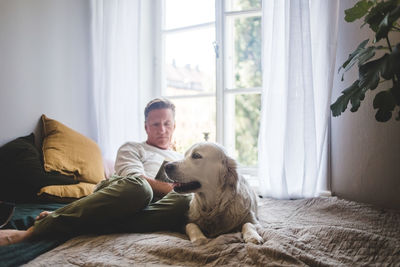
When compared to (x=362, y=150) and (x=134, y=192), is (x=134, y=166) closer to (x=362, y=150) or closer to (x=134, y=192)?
(x=134, y=192)

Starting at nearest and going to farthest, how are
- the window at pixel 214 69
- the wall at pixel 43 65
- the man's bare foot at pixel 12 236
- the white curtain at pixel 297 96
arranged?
the man's bare foot at pixel 12 236, the white curtain at pixel 297 96, the wall at pixel 43 65, the window at pixel 214 69

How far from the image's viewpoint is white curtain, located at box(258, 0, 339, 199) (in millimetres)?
1946

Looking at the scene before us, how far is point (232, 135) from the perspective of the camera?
8.48ft

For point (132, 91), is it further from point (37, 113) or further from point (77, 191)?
point (77, 191)

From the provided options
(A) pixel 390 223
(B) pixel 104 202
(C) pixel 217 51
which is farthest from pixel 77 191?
(A) pixel 390 223

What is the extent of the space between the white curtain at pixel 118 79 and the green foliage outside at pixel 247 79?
873mm

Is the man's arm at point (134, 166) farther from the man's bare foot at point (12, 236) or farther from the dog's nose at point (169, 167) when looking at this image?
the man's bare foot at point (12, 236)

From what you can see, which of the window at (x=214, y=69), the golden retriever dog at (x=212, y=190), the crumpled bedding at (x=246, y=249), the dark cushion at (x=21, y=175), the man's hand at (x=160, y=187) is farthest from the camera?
the window at (x=214, y=69)

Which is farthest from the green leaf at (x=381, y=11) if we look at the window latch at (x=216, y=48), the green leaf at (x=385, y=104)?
the window latch at (x=216, y=48)

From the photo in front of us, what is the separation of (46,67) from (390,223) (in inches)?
96.1

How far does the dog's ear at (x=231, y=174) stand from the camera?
4.61ft

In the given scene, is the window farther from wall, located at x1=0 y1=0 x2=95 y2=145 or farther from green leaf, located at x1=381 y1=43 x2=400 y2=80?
green leaf, located at x1=381 y1=43 x2=400 y2=80

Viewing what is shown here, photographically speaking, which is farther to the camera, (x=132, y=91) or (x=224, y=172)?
(x=132, y=91)

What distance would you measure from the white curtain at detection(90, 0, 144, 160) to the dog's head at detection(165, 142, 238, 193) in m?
1.33
